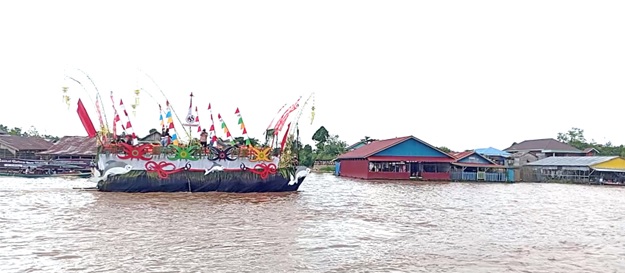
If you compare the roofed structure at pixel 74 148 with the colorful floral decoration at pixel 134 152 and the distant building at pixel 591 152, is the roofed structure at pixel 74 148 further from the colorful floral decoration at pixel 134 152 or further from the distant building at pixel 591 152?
the distant building at pixel 591 152

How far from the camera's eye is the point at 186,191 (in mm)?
18656

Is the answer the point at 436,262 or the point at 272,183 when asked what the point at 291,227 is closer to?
the point at 436,262

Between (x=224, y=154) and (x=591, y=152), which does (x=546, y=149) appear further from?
(x=224, y=154)

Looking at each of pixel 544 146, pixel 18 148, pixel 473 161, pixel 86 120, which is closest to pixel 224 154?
pixel 86 120

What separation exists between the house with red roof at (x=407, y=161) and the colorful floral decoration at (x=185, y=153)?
667 inches

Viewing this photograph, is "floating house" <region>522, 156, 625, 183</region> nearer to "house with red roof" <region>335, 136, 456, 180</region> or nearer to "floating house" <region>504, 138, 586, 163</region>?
"house with red roof" <region>335, 136, 456, 180</region>

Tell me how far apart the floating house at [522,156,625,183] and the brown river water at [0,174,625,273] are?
20.7m

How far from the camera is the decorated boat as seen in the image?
18.1m

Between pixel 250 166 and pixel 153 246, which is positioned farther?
pixel 250 166

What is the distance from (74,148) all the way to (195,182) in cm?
2121

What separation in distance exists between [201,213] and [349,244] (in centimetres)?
503

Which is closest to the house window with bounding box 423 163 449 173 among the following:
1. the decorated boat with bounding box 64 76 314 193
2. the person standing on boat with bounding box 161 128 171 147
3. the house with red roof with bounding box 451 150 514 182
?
the house with red roof with bounding box 451 150 514 182

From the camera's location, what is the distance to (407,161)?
34.2 metres

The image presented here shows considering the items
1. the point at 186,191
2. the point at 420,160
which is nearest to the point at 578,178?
the point at 420,160
